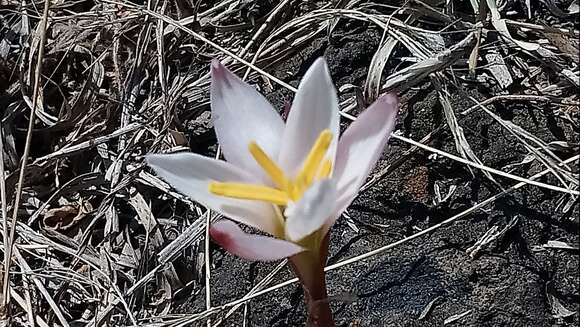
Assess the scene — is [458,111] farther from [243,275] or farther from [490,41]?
[243,275]

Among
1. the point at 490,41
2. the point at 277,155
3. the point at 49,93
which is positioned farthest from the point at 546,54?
the point at 49,93

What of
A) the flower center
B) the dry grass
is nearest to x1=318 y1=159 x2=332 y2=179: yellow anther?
the flower center

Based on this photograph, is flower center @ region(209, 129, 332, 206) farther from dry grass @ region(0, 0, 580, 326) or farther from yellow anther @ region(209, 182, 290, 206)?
dry grass @ region(0, 0, 580, 326)

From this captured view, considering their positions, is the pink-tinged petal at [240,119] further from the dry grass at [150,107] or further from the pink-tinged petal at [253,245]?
the dry grass at [150,107]

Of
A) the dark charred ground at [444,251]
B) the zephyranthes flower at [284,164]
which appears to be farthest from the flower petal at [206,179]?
the dark charred ground at [444,251]

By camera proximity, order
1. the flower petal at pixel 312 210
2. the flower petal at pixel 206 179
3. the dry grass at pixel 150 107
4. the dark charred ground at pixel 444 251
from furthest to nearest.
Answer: the dry grass at pixel 150 107, the dark charred ground at pixel 444 251, the flower petal at pixel 206 179, the flower petal at pixel 312 210
